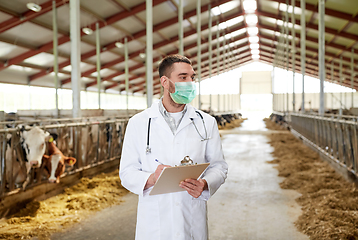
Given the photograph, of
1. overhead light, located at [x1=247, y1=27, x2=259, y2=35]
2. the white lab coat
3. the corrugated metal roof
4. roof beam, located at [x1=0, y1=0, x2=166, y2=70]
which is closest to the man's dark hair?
the white lab coat

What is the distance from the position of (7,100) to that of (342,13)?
19.8 m

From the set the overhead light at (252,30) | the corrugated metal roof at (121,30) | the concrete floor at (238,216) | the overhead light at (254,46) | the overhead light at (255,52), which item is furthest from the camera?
the overhead light at (255,52)

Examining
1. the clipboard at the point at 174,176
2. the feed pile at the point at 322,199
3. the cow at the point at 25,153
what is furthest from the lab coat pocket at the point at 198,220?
the cow at the point at 25,153

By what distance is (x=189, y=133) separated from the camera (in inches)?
73.6

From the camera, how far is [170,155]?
183 centimetres

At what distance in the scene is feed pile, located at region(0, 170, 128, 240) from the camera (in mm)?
3639

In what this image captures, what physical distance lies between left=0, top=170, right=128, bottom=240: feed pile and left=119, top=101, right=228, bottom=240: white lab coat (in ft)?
7.41

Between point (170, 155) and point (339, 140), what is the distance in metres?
5.39

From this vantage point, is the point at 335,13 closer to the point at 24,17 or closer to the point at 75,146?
the point at 24,17

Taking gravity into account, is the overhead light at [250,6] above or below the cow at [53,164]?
above

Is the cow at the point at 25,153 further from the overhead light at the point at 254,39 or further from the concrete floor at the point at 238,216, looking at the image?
the overhead light at the point at 254,39

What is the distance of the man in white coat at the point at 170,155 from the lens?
1797 millimetres

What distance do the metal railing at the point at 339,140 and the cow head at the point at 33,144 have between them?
15.6ft

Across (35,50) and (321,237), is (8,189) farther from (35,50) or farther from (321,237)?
(35,50)
